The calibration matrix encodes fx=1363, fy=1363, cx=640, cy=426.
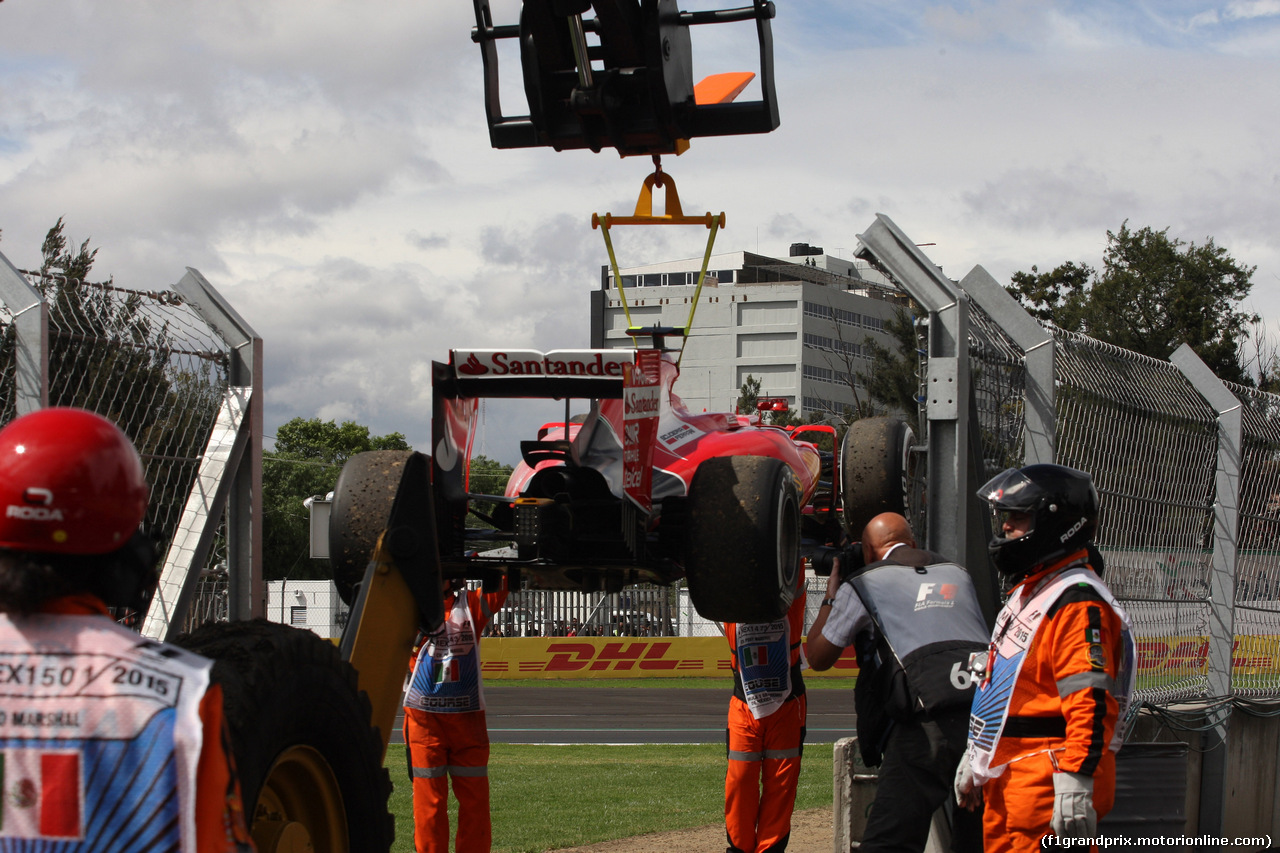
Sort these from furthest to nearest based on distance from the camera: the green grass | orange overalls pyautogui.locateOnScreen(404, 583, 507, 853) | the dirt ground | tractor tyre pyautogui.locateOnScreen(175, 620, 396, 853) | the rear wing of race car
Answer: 1. the green grass
2. the dirt ground
3. orange overalls pyautogui.locateOnScreen(404, 583, 507, 853)
4. the rear wing of race car
5. tractor tyre pyautogui.locateOnScreen(175, 620, 396, 853)

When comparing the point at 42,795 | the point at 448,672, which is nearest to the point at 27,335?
the point at 448,672

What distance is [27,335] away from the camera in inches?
181

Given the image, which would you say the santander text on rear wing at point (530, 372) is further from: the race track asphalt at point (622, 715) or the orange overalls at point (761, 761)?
the race track asphalt at point (622, 715)

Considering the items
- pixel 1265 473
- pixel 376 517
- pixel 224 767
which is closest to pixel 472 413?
pixel 376 517

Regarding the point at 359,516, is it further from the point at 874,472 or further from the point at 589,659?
the point at 589,659

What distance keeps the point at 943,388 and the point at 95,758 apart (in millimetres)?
4256

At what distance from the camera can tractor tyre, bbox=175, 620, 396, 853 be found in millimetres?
2652

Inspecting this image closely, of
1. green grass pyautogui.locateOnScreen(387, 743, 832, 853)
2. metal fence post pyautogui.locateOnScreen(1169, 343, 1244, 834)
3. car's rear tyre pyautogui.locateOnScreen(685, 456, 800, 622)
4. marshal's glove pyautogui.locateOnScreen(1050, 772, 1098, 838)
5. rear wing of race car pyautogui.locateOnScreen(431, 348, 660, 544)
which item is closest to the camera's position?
marshal's glove pyautogui.locateOnScreen(1050, 772, 1098, 838)

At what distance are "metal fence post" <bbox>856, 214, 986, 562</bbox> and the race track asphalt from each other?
9338 millimetres

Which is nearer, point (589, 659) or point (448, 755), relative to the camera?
point (448, 755)

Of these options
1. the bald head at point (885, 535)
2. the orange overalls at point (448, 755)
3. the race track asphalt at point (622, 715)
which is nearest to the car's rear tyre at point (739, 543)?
the bald head at point (885, 535)

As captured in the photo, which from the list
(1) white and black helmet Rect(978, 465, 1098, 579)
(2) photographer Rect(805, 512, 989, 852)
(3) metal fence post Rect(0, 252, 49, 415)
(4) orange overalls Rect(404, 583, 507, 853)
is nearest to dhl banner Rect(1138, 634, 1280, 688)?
(2) photographer Rect(805, 512, 989, 852)

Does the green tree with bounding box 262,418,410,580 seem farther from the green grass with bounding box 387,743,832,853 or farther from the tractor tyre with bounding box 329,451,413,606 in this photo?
the tractor tyre with bounding box 329,451,413,606

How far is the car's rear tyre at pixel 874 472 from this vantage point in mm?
6785
